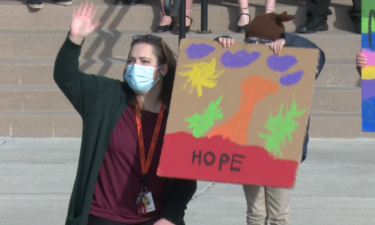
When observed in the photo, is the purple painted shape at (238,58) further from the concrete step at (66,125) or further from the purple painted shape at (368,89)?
the concrete step at (66,125)

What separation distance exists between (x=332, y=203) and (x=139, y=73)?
2.83 metres

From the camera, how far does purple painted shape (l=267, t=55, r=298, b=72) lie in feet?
9.62

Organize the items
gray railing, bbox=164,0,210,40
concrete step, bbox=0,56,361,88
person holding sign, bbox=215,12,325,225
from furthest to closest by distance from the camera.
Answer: concrete step, bbox=0,56,361,88
gray railing, bbox=164,0,210,40
person holding sign, bbox=215,12,325,225

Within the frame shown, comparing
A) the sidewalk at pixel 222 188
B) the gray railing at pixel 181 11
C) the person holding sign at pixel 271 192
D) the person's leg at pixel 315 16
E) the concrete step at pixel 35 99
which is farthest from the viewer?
the person's leg at pixel 315 16

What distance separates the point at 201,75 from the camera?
9.66 ft

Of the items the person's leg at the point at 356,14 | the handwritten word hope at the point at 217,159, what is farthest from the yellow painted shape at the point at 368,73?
the person's leg at the point at 356,14

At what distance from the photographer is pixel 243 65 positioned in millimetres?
2971

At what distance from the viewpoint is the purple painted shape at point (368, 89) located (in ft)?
12.6

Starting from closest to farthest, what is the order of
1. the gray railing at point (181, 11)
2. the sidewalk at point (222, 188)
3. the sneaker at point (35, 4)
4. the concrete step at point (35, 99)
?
the sidewalk at point (222, 188)
the gray railing at point (181, 11)
the concrete step at point (35, 99)
the sneaker at point (35, 4)

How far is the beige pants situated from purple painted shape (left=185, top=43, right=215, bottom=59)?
1.21m

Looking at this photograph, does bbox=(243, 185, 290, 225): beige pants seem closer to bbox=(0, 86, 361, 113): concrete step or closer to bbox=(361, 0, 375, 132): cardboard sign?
bbox=(361, 0, 375, 132): cardboard sign

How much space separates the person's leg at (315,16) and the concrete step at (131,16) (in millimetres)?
325

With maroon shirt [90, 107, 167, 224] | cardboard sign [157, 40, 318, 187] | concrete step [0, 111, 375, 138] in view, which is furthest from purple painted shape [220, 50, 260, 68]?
concrete step [0, 111, 375, 138]

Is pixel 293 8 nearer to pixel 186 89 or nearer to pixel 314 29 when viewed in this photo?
pixel 314 29
